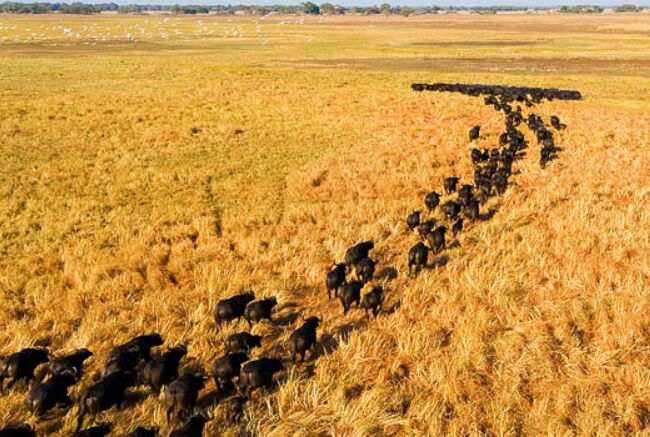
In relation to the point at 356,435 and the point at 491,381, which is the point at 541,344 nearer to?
the point at 491,381

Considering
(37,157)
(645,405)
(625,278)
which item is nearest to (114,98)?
(37,157)

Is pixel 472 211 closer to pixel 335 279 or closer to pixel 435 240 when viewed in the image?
pixel 435 240

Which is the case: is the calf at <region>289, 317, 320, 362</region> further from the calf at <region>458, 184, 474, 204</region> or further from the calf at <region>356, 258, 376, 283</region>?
the calf at <region>458, 184, 474, 204</region>

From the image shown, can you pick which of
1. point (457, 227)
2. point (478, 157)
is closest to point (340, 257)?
point (457, 227)

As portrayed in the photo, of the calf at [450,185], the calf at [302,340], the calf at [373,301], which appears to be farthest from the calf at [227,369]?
the calf at [450,185]

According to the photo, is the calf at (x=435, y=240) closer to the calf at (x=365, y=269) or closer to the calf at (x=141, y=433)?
the calf at (x=365, y=269)

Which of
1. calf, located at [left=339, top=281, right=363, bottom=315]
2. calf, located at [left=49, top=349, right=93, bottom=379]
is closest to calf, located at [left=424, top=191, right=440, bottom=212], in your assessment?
calf, located at [left=339, top=281, right=363, bottom=315]
